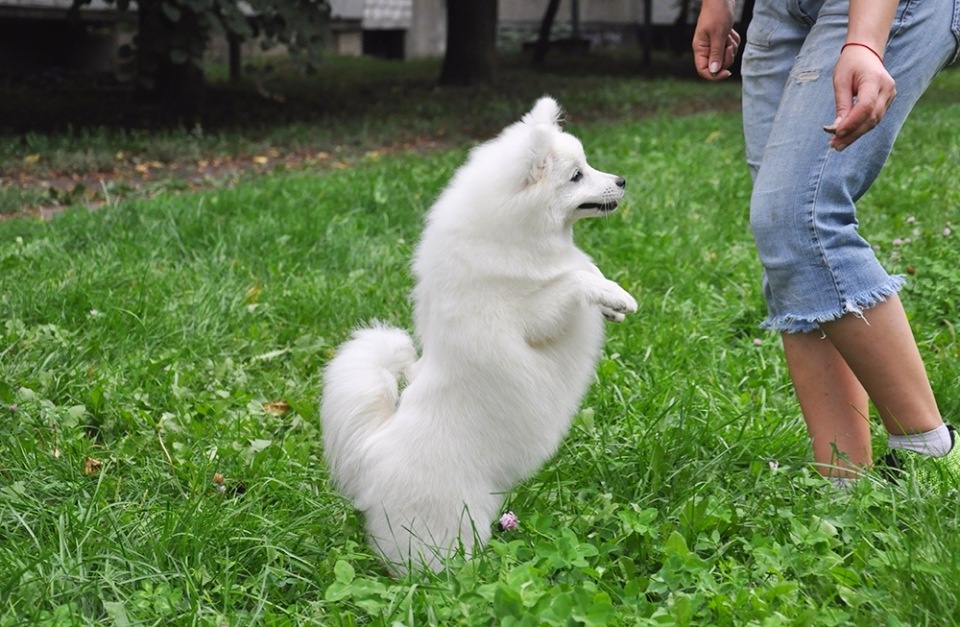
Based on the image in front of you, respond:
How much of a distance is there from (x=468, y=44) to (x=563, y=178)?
1167 centimetres

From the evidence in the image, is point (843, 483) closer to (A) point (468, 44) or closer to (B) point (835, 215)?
(B) point (835, 215)

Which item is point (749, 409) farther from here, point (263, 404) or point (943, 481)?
point (263, 404)

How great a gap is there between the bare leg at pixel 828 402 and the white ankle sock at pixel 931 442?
137 mm

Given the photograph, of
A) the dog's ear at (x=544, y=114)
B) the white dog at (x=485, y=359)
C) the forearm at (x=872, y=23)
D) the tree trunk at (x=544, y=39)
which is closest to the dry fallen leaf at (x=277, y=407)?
the white dog at (x=485, y=359)

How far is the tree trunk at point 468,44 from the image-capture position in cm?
1345

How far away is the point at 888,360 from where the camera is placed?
2.32m

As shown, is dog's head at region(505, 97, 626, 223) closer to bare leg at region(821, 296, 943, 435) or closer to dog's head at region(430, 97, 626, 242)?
dog's head at region(430, 97, 626, 242)

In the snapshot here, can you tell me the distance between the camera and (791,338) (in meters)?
2.51

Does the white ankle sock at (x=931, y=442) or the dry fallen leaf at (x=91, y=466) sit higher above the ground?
the white ankle sock at (x=931, y=442)

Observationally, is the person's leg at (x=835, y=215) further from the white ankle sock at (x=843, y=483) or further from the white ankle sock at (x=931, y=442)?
the white ankle sock at (x=843, y=483)

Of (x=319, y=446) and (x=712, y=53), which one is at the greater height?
(x=712, y=53)

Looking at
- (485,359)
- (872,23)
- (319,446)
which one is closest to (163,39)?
(319,446)

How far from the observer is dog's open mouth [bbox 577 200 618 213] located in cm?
241

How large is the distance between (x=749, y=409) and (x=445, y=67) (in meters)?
11.4
